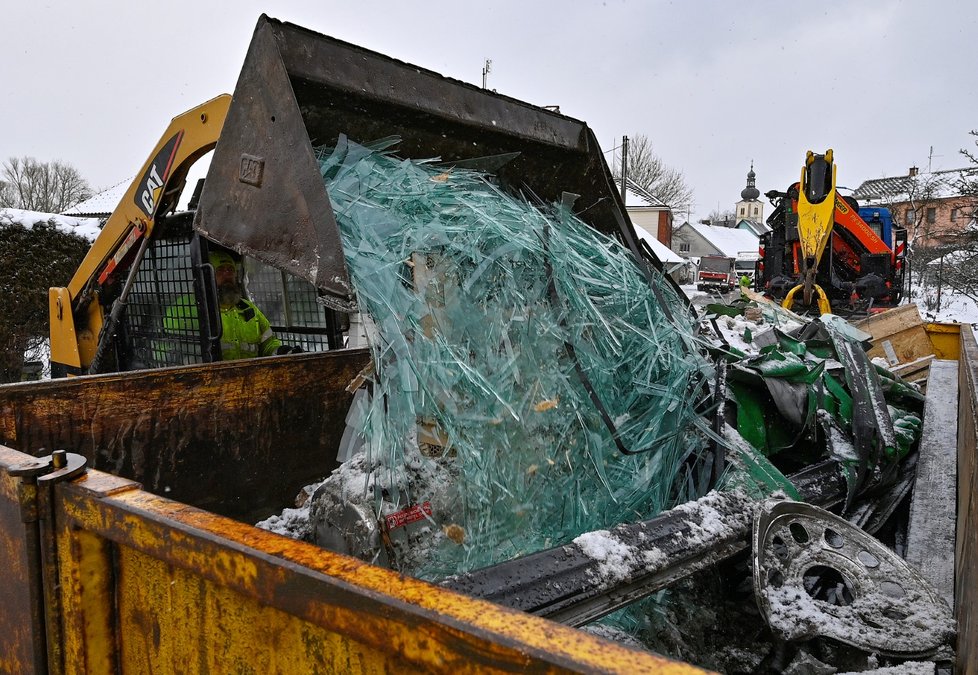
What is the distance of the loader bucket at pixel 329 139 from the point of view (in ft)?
6.22

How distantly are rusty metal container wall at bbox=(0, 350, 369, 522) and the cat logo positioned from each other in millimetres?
1076

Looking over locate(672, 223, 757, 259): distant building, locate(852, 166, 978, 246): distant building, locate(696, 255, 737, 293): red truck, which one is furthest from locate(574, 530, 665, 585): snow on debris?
locate(672, 223, 757, 259): distant building

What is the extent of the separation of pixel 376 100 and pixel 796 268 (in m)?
9.92

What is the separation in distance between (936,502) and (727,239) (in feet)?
179

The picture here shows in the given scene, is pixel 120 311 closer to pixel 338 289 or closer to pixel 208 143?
pixel 208 143

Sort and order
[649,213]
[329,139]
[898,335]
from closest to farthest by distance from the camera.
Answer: [329,139] < [898,335] < [649,213]

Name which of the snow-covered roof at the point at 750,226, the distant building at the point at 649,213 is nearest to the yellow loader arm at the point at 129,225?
the distant building at the point at 649,213

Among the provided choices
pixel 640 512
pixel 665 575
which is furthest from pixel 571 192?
pixel 665 575

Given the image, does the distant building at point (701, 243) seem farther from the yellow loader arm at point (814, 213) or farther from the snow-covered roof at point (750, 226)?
the yellow loader arm at point (814, 213)

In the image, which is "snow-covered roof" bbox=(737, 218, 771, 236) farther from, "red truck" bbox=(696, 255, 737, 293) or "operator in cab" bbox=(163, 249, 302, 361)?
"operator in cab" bbox=(163, 249, 302, 361)

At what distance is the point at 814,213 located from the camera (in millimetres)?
8109

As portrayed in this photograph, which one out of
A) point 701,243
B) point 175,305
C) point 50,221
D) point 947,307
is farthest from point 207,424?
point 701,243

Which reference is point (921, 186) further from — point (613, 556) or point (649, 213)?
point (613, 556)

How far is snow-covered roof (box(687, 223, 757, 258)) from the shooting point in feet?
168
